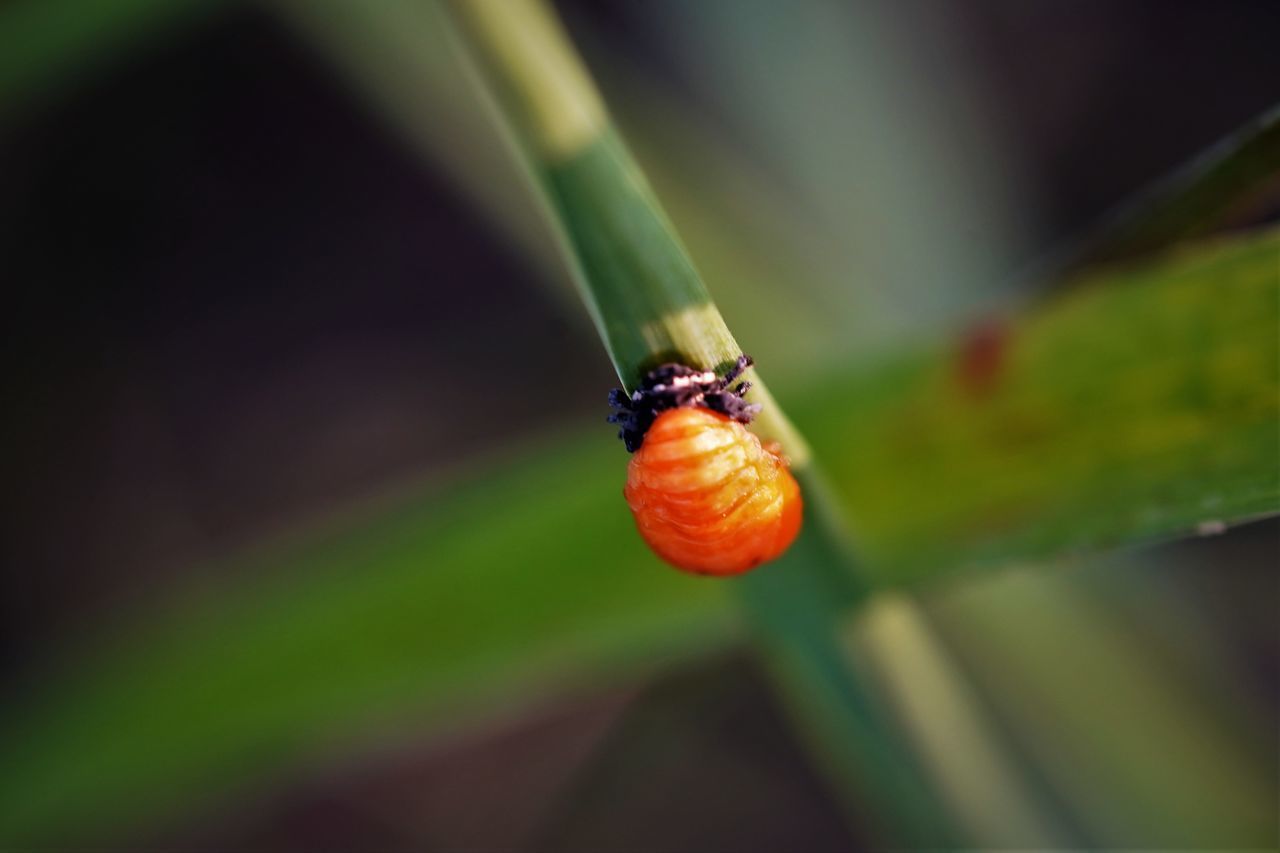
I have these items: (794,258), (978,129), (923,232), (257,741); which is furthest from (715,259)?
(257,741)

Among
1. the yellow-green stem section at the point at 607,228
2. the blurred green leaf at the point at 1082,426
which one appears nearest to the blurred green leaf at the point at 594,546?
the blurred green leaf at the point at 1082,426

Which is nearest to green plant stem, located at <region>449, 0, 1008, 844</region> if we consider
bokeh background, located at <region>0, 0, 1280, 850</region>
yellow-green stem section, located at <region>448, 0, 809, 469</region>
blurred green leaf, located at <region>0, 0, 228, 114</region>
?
yellow-green stem section, located at <region>448, 0, 809, 469</region>

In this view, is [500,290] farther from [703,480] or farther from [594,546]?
[703,480]

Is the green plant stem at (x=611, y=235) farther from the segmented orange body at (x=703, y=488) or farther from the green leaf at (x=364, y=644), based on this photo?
the green leaf at (x=364, y=644)

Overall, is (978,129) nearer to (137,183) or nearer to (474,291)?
(474,291)

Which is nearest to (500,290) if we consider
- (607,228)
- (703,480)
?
(703,480)

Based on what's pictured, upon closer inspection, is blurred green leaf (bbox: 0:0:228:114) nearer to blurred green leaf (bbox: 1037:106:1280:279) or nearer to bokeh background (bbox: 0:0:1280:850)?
bokeh background (bbox: 0:0:1280:850)
